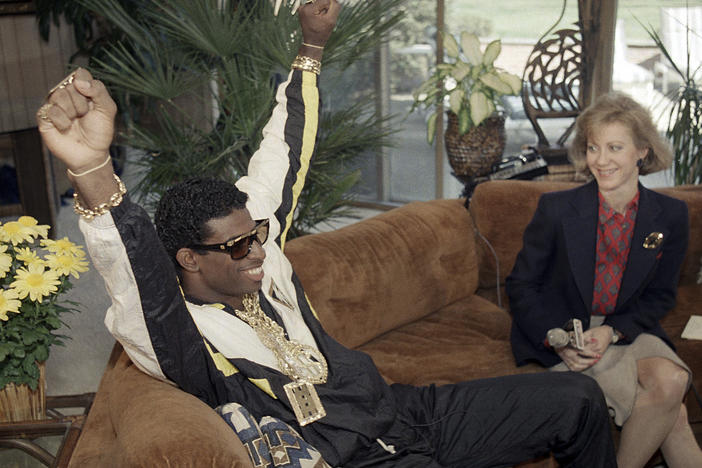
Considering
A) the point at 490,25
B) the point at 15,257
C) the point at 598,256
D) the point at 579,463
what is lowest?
the point at 579,463

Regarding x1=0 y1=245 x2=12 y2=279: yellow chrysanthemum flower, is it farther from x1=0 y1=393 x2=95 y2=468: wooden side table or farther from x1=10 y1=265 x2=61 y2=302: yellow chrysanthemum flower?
x1=0 y1=393 x2=95 y2=468: wooden side table

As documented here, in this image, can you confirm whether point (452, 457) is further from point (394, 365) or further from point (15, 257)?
point (15, 257)

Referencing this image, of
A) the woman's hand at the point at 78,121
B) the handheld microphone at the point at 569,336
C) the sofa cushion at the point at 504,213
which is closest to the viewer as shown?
the woman's hand at the point at 78,121

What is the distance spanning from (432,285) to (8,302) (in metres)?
1.52

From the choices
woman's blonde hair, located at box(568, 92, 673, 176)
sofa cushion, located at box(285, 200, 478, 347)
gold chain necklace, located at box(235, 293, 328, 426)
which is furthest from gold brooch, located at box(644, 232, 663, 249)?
gold chain necklace, located at box(235, 293, 328, 426)

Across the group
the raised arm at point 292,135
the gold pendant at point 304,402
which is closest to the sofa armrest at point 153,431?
the gold pendant at point 304,402

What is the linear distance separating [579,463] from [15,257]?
149 centimetres

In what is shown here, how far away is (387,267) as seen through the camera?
2629 mm

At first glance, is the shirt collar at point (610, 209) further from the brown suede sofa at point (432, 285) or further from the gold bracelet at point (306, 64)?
the gold bracelet at point (306, 64)

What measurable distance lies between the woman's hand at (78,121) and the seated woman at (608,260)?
5.13 feet

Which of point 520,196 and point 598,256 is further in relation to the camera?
point 520,196

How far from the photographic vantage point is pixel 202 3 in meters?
2.66

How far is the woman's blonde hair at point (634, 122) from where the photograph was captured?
2.33 m

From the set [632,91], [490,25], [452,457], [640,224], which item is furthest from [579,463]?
[490,25]
